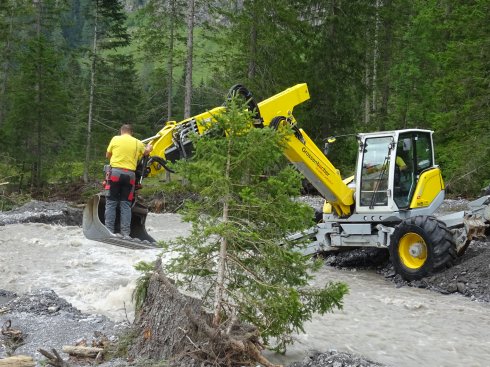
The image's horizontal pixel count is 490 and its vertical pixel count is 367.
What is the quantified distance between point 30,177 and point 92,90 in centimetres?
575

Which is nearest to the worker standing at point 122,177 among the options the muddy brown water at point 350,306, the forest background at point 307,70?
the muddy brown water at point 350,306

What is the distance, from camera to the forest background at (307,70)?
22414mm

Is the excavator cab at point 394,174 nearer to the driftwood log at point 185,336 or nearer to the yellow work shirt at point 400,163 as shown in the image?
the yellow work shirt at point 400,163

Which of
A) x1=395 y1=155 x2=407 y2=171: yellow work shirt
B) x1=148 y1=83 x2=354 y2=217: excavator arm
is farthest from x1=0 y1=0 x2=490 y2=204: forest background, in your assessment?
x1=148 y1=83 x2=354 y2=217: excavator arm

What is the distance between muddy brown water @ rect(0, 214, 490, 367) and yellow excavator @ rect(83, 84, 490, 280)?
2.37 feet

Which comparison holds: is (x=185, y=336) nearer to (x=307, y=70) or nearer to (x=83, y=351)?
(x=83, y=351)

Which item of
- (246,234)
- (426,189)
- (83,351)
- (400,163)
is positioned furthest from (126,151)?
(426,189)

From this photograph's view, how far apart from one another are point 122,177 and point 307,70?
17.8 metres

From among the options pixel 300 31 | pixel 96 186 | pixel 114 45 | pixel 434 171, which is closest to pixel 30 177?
pixel 96 186

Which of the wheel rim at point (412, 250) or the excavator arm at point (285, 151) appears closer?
the excavator arm at point (285, 151)

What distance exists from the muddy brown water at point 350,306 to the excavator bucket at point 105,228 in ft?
2.55

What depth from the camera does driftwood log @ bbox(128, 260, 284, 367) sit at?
4883mm

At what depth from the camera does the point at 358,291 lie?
10.0 m

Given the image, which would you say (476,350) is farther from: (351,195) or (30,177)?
Answer: (30,177)
